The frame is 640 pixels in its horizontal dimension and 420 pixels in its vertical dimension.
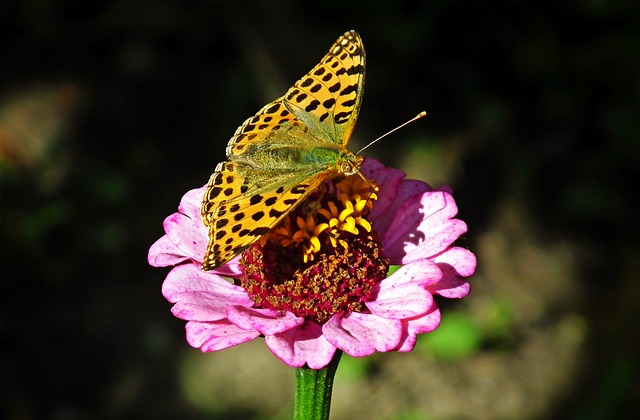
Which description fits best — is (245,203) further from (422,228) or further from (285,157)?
(422,228)

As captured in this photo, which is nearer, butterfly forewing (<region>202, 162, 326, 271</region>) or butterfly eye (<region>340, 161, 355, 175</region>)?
butterfly forewing (<region>202, 162, 326, 271</region>)

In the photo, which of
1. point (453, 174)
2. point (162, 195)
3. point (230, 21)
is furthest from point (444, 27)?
point (162, 195)

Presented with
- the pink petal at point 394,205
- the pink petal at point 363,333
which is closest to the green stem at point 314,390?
the pink petal at point 363,333

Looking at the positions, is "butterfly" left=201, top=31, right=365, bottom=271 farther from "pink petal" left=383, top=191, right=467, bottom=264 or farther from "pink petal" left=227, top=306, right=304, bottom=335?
"pink petal" left=383, top=191, right=467, bottom=264

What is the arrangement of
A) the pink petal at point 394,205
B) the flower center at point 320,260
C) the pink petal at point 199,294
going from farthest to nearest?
the pink petal at point 394,205 < the flower center at point 320,260 < the pink petal at point 199,294

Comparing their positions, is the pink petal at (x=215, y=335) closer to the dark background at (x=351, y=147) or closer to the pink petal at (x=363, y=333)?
the pink petal at (x=363, y=333)

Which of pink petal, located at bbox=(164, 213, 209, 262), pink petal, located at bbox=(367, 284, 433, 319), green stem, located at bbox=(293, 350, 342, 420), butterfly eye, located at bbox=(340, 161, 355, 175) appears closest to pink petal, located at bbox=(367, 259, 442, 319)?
pink petal, located at bbox=(367, 284, 433, 319)

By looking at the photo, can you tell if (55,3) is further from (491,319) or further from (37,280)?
(491,319)
